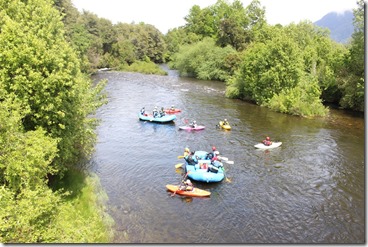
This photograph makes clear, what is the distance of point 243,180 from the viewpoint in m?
21.4

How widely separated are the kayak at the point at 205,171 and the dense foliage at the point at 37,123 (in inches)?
251

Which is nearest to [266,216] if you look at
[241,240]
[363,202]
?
[241,240]

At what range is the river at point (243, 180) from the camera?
16016 millimetres

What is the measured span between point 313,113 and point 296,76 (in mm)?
5207

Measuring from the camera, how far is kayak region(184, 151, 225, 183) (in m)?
20.8

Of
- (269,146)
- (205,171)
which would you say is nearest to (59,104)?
(205,171)

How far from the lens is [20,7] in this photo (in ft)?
55.6

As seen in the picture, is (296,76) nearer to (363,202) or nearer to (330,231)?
(363,202)

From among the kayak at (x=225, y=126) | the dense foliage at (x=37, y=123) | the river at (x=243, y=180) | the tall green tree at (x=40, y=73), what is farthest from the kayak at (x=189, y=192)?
the kayak at (x=225, y=126)

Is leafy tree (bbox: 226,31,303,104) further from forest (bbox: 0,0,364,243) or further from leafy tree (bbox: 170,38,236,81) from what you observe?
leafy tree (bbox: 170,38,236,81)

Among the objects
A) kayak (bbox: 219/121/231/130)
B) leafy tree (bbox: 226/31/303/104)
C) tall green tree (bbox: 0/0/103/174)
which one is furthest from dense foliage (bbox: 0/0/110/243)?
leafy tree (bbox: 226/31/303/104)

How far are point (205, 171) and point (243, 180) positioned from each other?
247 cm

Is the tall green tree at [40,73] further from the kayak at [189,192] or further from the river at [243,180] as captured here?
the kayak at [189,192]

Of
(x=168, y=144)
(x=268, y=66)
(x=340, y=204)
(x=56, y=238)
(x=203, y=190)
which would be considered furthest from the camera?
(x=268, y=66)
